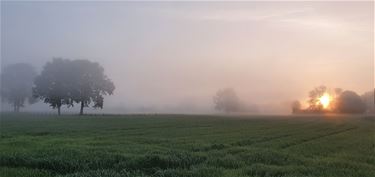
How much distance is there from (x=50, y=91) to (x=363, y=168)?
345ft

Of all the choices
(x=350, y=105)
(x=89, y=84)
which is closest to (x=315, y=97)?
(x=350, y=105)

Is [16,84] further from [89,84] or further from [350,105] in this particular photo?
[350,105]

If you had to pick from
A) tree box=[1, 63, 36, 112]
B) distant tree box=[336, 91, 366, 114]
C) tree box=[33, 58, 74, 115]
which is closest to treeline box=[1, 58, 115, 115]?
tree box=[33, 58, 74, 115]

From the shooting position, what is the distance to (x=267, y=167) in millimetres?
23828

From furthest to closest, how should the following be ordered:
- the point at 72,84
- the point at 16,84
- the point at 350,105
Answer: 1. the point at 350,105
2. the point at 16,84
3. the point at 72,84

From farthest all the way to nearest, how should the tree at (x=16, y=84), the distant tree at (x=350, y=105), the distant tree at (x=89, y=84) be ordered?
the distant tree at (x=350, y=105), the tree at (x=16, y=84), the distant tree at (x=89, y=84)

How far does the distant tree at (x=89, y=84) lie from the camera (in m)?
121

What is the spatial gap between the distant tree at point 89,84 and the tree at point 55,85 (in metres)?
1.49

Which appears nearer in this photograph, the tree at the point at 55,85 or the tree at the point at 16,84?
the tree at the point at 55,85

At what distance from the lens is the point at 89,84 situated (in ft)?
399

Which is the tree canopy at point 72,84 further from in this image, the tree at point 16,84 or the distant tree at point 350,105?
the distant tree at point 350,105

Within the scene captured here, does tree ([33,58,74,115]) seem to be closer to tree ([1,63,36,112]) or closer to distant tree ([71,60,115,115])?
distant tree ([71,60,115,115])

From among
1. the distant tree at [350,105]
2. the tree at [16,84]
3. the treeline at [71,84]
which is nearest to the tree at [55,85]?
the treeline at [71,84]

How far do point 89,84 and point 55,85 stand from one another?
8553mm
